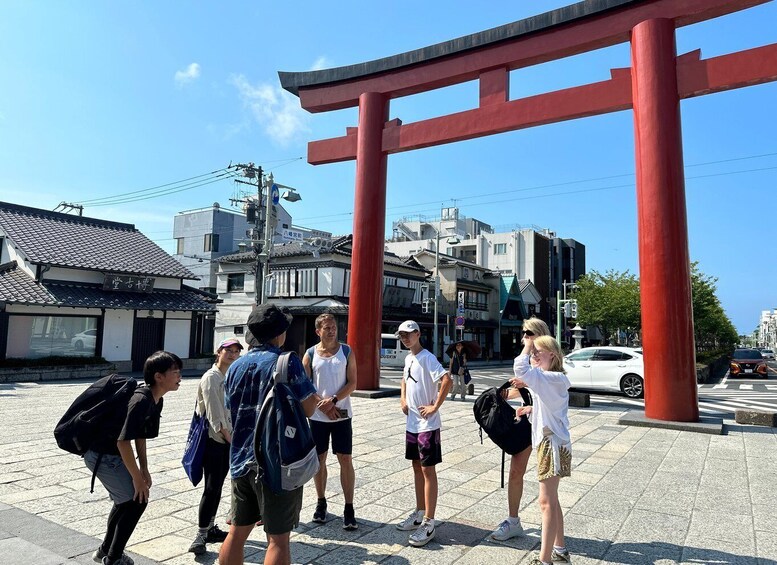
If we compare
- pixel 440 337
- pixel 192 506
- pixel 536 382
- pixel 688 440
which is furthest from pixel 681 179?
pixel 440 337

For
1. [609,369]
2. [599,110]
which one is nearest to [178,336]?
[609,369]

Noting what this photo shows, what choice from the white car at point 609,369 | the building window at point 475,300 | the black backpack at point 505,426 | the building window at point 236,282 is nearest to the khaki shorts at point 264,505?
the black backpack at point 505,426

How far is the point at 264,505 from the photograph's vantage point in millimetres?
2822

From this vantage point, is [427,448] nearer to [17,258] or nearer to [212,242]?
[17,258]

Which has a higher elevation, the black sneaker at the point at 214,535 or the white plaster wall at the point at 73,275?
the white plaster wall at the point at 73,275

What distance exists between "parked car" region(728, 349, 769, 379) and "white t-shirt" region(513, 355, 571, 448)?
28989 mm

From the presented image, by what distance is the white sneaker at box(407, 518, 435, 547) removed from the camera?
3.94 metres

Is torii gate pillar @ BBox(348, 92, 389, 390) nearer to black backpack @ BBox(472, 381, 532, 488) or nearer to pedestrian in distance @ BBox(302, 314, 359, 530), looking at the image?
pedestrian in distance @ BBox(302, 314, 359, 530)

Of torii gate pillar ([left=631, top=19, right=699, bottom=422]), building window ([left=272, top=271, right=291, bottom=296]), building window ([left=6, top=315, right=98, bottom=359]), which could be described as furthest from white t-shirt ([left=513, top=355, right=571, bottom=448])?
building window ([left=272, top=271, right=291, bottom=296])

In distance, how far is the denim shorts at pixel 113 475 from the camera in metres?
3.30

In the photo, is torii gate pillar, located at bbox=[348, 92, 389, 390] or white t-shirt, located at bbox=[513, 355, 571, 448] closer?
white t-shirt, located at bbox=[513, 355, 571, 448]

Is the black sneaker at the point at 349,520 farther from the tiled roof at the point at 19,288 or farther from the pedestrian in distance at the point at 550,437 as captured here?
the tiled roof at the point at 19,288

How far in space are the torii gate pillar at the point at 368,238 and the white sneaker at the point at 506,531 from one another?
8.91 metres

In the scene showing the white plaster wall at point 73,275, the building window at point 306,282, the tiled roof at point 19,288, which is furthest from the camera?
the building window at point 306,282
